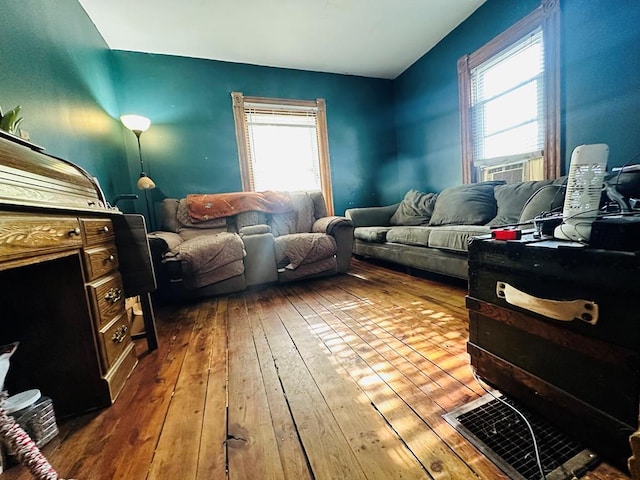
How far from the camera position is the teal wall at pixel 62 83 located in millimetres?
1378

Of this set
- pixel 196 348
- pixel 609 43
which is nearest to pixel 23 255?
pixel 196 348

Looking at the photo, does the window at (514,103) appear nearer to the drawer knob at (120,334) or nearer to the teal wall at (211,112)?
the teal wall at (211,112)

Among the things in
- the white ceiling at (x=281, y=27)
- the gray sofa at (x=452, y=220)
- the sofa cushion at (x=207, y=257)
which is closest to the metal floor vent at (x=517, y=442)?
the gray sofa at (x=452, y=220)

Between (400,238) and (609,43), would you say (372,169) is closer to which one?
(400,238)

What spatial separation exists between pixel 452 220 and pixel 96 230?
2.53 meters

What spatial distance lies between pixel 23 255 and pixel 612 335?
1.37 meters

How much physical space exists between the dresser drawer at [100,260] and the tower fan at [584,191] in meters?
1.49

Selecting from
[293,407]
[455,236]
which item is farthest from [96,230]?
[455,236]

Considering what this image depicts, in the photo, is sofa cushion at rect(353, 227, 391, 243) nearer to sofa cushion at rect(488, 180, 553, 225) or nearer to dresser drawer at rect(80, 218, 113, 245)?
sofa cushion at rect(488, 180, 553, 225)

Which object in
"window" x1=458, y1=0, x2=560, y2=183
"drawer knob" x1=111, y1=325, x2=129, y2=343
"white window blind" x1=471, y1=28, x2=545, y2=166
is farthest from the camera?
"white window blind" x1=471, y1=28, x2=545, y2=166

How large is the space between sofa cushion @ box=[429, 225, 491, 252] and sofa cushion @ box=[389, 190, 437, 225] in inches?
36.7

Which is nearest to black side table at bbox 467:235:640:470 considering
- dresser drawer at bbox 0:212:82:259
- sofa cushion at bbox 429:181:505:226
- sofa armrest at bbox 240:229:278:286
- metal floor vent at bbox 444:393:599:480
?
metal floor vent at bbox 444:393:599:480

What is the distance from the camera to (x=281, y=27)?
2693 mm

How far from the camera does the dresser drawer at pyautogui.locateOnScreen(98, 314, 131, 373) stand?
98cm
